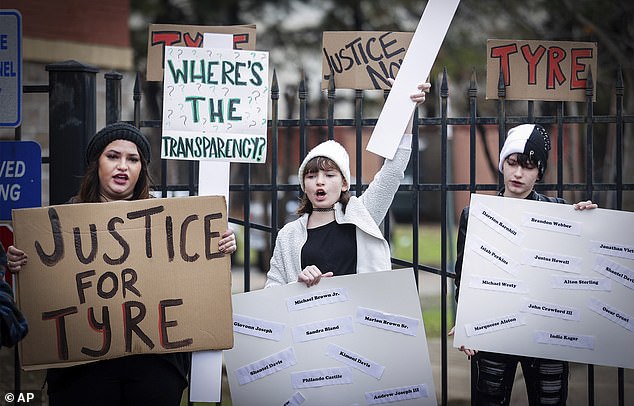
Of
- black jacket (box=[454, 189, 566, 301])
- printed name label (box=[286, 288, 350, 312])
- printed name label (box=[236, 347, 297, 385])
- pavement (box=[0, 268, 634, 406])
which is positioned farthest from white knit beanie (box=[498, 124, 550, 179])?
pavement (box=[0, 268, 634, 406])

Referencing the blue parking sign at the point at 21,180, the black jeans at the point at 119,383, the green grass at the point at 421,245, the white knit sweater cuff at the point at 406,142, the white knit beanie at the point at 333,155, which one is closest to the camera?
the black jeans at the point at 119,383

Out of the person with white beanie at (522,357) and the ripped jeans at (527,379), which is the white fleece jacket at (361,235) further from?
the ripped jeans at (527,379)

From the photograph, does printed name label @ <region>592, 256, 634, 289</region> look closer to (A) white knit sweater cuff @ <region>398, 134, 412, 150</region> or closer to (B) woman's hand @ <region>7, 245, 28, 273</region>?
(A) white knit sweater cuff @ <region>398, 134, 412, 150</region>

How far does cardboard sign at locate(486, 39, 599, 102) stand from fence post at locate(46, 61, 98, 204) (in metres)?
2.12

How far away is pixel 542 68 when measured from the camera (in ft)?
14.7

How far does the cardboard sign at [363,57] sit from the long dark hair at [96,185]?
3.75ft

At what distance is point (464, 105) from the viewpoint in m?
16.8

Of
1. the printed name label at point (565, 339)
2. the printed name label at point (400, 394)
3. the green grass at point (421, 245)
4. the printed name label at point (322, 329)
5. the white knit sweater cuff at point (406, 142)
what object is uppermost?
the white knit sweater cuff at point (406, 142)

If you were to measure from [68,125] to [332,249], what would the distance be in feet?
5.39

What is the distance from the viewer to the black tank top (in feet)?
13.1

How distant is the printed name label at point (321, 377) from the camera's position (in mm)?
4062

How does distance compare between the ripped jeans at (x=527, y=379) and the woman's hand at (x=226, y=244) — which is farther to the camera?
the ripped jeans at (x=527, y=379)

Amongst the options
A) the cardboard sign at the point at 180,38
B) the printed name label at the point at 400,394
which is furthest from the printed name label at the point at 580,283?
the cardboard sign at the point at 180,38

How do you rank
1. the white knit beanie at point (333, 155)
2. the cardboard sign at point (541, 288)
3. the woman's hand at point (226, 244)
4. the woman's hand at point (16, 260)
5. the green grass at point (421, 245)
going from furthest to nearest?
the green grass at point (421, 245), the cardboard sign at point (541, 288), the white knit beanie at point (333, 155), the woman's hand at point (226, 244), the woman's hand at point (16, 260)
